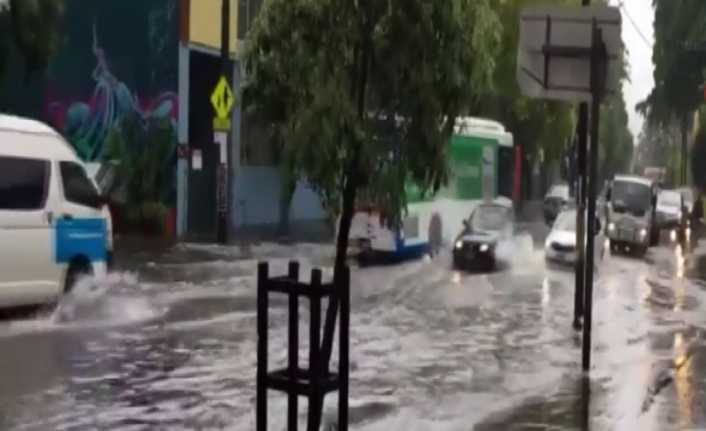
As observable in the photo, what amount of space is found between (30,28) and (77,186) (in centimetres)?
1032

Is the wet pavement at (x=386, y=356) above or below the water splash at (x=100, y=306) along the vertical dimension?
below

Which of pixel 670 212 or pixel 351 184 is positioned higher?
pixel 351 184

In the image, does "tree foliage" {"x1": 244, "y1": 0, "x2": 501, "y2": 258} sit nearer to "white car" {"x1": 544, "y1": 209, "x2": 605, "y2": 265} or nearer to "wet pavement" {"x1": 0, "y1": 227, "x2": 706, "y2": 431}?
"wet pavement" {"x1": 0, "y1": 227, "x2": 706, "y2": 431}

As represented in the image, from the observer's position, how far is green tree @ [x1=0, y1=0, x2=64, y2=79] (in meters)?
26.5

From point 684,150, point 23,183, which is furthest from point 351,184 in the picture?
point 684,150

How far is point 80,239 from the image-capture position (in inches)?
697

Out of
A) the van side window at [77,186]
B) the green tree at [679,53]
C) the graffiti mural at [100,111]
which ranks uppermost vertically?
the green tree at [679,53]

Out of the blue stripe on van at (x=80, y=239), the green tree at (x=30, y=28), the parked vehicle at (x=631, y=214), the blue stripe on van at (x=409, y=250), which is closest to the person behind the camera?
the blue stripe on van at (x=80, y=239)

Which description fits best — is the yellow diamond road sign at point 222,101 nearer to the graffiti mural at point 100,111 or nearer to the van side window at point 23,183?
the graffiti mural at point 100,111

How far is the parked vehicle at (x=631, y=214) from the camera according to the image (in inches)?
1503

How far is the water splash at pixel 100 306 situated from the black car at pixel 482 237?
35.0 feet

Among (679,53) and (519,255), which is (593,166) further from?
(679,53)

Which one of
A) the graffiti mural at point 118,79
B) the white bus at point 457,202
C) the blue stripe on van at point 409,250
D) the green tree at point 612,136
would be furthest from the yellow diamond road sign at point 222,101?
the green tree at point 612,136

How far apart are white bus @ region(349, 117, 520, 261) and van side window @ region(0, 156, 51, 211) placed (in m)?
9.66
